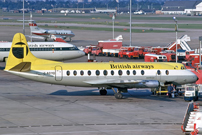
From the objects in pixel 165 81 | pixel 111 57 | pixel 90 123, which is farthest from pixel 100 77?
pixel 111 57

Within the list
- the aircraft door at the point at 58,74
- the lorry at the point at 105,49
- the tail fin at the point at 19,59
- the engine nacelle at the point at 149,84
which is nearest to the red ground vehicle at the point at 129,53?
the lorry at the point at 105,49

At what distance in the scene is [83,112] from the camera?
34.9 metres

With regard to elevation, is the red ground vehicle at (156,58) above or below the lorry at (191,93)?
above

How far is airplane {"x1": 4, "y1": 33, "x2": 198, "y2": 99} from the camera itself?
4003 cm

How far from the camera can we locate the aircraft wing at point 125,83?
1524 inches

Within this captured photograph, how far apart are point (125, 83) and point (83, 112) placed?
6369 millimetres

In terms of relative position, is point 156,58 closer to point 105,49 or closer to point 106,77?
point 105,49

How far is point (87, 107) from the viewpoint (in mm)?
36875

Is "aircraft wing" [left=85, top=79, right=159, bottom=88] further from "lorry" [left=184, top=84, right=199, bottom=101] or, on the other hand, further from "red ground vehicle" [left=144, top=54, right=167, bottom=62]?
"red ground vehicle" [left=144, top=54, right=167, bottom=62]

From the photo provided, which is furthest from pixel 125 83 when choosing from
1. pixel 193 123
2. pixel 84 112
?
pixel 193 123

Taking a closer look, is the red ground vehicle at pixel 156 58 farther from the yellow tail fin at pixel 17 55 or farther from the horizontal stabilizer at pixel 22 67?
the horizontal stabilizer at pixel 22 67

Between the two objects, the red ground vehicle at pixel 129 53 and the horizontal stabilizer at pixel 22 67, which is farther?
the red ground vehicle at pixel 129 53

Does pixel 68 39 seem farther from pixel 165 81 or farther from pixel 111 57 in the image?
pixel 165 81

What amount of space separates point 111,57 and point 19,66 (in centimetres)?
4217
